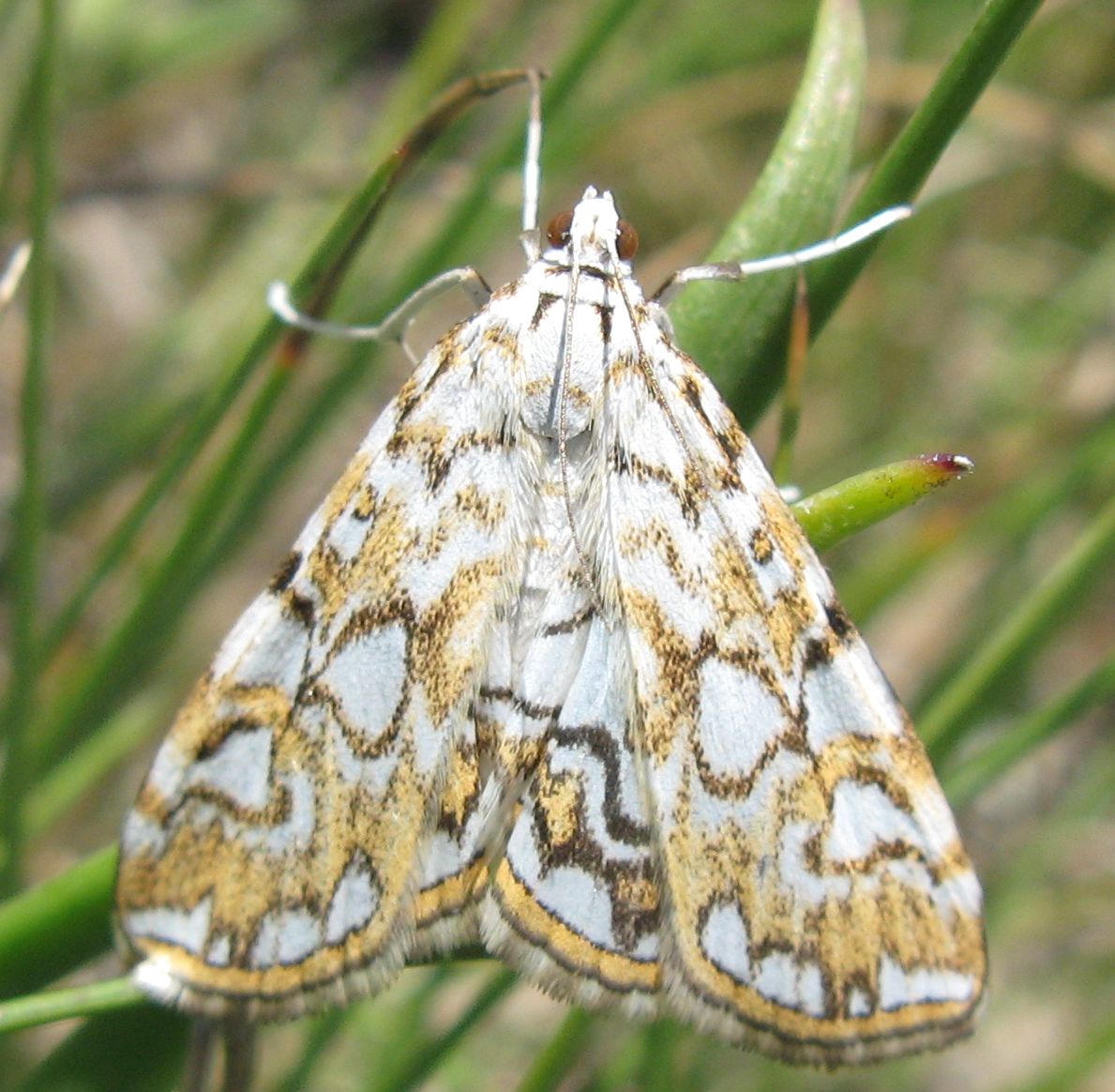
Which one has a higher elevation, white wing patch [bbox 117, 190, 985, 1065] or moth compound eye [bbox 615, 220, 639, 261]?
moth compound eye [bbox 615, 220, 639, 261]

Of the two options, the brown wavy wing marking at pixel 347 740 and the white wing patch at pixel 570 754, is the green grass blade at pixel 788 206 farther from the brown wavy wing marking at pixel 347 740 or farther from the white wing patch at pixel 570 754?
the brown wavy wing marking at pixel 347 740

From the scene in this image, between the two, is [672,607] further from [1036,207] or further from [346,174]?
[1036,207]

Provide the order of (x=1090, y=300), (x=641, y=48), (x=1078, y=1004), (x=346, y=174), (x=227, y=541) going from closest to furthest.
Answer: (x=227, y=541) < (x=346, y=174) < (x=1090, y=300) < (x=1078, y=1004) < (x=641, y=48)

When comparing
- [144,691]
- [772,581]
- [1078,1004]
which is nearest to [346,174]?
[144,691]

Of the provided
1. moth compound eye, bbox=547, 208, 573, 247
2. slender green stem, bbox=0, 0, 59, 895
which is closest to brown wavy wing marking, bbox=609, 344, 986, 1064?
moth compound eye, bbox=547, 208, 573, 247

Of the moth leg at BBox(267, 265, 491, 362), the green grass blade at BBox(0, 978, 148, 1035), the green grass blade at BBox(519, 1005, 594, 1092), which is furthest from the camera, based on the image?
the moth leg at BBox(267, 265, 491, 362)

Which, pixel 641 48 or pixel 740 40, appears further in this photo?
pixel 641 48

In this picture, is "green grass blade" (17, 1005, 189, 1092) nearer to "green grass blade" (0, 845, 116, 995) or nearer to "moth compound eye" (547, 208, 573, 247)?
"green grass blade" (0, 845, 116, 995)

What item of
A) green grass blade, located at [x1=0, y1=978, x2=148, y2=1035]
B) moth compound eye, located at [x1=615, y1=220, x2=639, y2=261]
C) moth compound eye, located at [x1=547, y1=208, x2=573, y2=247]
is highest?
moth compound eye, located at [x1=547, y1=208, x2=573, y2=247]
